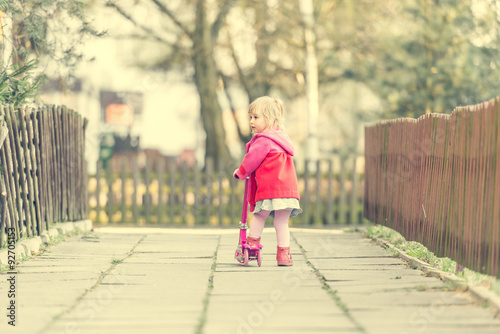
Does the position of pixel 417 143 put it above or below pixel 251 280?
above

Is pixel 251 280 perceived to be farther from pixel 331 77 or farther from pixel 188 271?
pixel 331 77

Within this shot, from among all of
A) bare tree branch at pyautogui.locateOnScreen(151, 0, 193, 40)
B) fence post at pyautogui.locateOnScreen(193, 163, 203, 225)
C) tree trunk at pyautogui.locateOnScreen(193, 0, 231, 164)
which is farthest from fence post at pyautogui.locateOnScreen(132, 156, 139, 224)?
bare tree branch at pyautogui.locateOnScreen(151, 0, 193, 40)

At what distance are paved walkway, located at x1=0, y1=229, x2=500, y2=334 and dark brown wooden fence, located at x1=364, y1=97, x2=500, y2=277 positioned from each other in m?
0.39

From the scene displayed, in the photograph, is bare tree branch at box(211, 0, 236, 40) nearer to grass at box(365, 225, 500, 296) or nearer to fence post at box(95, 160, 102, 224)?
fence post at box(95, 160, 102, 224)

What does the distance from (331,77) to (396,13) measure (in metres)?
2.61

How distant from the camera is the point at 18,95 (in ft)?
30.0

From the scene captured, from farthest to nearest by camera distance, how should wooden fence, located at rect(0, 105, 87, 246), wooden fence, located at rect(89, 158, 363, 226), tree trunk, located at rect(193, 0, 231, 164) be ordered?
tree trunk, located at rect(193, 0, 231, 164) < wooden fence, located at rect(89, 158, 363, 226) < wooden fence, located at rect(0, 105, 87, 246)

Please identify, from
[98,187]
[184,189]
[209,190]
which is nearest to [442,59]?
[209,190]


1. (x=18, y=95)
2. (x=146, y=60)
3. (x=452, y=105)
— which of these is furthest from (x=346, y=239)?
(x=146, y=60)

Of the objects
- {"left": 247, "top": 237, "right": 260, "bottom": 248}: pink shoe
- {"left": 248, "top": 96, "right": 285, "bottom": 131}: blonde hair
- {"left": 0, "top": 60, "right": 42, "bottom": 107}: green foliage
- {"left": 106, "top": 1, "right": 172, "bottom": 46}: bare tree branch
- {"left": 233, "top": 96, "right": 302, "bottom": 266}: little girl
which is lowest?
{"left": 247, "top": 237, "right": 260, "bottom": 248}: pink shoe

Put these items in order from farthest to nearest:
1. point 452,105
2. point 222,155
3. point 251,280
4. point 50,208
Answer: point 222,155, point 452,105, point 50,208, point 251,280

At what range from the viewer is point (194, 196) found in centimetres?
1434

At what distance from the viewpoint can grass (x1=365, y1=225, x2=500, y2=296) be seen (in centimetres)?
587

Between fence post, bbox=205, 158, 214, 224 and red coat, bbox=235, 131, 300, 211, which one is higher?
red coat, bbox=235, 131, 300, 211
